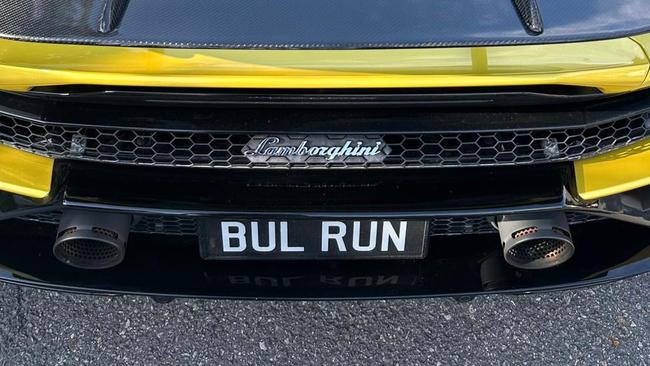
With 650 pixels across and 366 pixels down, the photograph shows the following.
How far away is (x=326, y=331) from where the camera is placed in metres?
2.29

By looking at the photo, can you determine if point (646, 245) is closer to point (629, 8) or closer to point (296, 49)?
point (629, 8)

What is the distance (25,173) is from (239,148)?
534 millimetres

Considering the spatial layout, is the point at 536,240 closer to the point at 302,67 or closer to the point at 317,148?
the point at 317,148

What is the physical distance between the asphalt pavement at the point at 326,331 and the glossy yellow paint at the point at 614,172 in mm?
779

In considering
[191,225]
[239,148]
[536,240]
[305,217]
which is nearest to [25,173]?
[191,225]

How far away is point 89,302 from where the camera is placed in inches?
91.8

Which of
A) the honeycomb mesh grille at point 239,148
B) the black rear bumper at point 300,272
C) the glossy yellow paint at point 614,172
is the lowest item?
the black rear bumper at point 300,272

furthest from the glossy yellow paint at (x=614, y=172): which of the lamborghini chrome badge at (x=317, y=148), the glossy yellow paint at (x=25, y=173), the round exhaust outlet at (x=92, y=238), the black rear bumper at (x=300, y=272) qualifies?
the glossy yellow paint at (x=25, y=173)

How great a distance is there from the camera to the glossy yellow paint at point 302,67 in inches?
54.4

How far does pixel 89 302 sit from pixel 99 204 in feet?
2.80

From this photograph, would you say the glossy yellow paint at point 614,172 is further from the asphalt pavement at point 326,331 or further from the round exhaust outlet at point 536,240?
the asphalt pavement at point 326,331

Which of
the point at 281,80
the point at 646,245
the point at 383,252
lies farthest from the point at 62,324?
the point at 646,245

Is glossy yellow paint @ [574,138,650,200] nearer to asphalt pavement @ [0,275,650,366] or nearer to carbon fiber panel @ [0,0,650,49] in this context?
carbon fiber panel @ [0,0,650,49]

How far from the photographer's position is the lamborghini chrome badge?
1.52 metres
